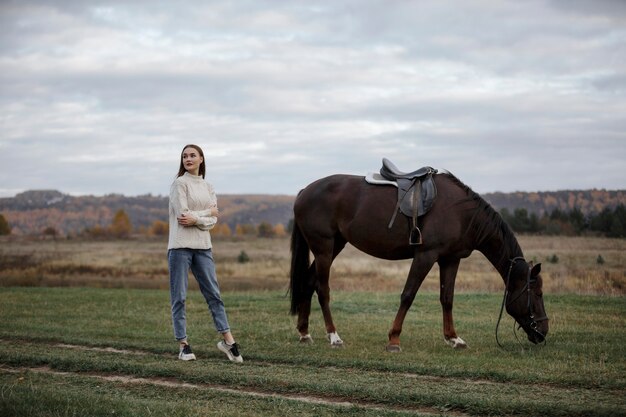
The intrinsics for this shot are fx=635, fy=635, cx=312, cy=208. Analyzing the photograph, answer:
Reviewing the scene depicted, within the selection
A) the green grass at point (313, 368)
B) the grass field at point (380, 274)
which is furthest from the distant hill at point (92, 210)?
the green grass at point (313, 368)

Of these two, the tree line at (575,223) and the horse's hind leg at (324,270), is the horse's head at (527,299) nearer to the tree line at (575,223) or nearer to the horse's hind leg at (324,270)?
the horse's hind leg at (324,270)

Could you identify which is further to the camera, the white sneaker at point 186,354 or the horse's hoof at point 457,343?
the horse's hoof at point 457,343

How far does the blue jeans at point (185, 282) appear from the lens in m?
8.18

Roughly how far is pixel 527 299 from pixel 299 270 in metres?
3.56

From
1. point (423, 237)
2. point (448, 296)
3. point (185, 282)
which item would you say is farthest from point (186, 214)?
point (448, 296)

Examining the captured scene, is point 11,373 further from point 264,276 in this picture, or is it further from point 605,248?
point 605,248

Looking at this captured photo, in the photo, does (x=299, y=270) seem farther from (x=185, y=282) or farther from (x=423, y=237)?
(x=185, y=282)

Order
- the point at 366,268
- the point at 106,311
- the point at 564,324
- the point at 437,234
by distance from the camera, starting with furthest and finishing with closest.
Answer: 1. the point at 366,268
2. the point at 106,311
3. the point at 564,324
4. the point at 437,234

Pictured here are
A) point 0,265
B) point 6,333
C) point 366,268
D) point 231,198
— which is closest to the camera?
point 6,333

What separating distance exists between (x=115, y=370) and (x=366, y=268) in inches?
1035

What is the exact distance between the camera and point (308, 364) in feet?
25.9

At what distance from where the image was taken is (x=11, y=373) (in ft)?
24.1

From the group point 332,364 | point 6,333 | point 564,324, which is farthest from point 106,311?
point 564,324

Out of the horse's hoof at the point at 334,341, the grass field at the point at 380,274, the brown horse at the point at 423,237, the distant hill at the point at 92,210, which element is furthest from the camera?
the distant hill at the point at 92,210
